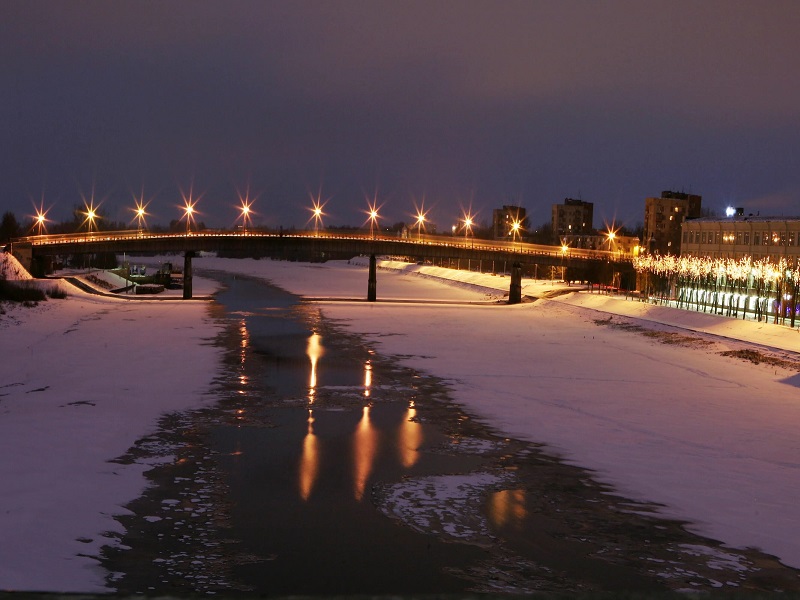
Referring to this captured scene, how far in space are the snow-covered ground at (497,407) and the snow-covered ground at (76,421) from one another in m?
0.07

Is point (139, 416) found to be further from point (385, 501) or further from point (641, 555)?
point (641, 555)

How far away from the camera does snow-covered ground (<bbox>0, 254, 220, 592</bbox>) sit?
15.1m

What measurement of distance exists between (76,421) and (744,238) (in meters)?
119

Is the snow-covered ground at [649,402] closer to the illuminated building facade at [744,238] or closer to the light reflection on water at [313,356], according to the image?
the light reflection on water at [313,356]

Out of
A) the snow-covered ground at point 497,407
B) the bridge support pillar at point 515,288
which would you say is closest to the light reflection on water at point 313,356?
the snow-covered ground at point 497,407

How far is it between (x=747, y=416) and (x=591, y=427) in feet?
22.6

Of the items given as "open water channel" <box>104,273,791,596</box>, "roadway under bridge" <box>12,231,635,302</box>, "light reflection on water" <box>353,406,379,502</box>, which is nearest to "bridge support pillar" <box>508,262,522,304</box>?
"roadway under bridge" <box>12,231,635,302</box>

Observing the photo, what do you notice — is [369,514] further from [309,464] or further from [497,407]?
[497,407]

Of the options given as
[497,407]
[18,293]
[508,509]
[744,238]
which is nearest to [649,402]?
[497,407]

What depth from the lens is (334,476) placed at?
70.4ft

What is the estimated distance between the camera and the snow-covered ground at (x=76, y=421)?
1506cm

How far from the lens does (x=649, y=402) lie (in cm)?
3384

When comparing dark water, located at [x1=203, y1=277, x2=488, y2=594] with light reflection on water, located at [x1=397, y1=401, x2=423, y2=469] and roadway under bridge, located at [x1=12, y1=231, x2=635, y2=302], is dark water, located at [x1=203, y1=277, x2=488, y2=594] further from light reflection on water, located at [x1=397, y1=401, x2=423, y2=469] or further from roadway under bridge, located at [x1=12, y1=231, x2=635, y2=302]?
roadway under bridge, located at [x1=12, y1=231, x2=635, y2=302]

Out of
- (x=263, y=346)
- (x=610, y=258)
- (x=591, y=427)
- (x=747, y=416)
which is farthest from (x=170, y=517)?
(x=610, y=258)
